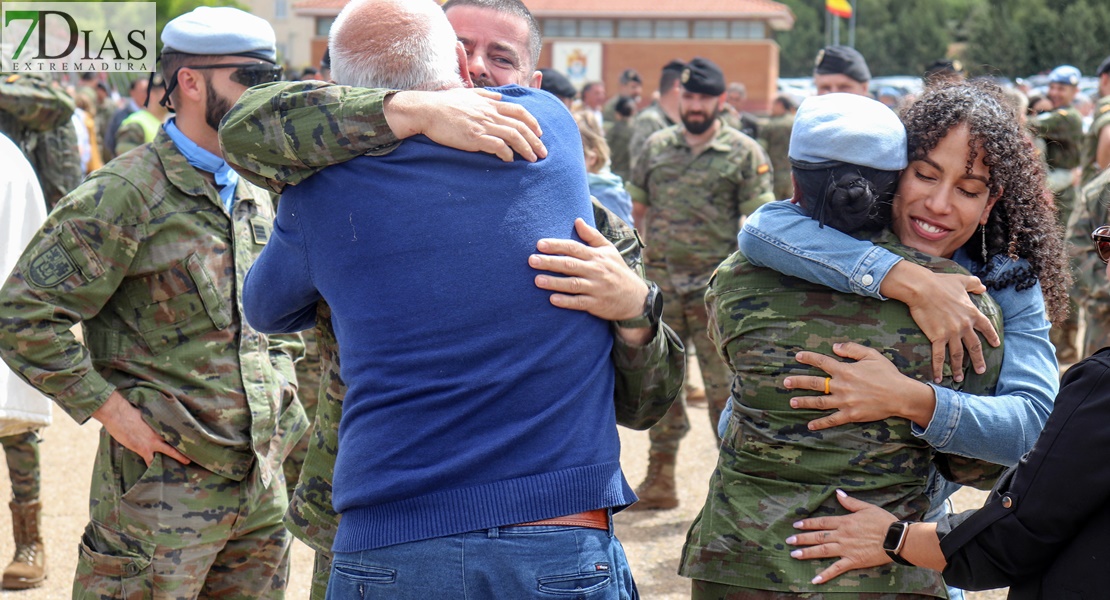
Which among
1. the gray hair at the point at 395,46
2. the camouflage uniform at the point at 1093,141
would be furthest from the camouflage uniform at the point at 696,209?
the gray hair at the point at 395,46

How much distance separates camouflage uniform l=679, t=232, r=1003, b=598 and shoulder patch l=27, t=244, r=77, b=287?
1852 mm

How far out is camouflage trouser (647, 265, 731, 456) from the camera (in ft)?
20.8

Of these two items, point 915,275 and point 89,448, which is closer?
point 915,275

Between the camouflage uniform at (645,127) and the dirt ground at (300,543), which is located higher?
the camouflage uniform at (645,127)

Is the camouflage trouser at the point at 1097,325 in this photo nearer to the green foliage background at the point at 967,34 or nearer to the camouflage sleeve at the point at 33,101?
the camouflage sleeve at the point at 33,101

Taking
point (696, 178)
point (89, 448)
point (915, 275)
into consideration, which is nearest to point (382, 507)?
point (915, 275)

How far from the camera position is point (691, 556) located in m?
2.36

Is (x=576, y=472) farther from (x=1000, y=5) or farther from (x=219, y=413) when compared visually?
(x=1000, y=5)

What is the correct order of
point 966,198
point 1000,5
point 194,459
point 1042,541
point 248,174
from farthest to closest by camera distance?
point 1000,5 → point 194,459 → point 966,198 → point 248,174 → point 1042,541

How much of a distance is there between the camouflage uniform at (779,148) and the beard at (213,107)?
10.6 m

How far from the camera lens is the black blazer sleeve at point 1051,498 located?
1.82m

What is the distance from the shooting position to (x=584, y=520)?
1.99 m

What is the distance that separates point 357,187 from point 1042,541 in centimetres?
136

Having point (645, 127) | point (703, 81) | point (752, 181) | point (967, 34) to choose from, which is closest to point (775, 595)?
point (752, 181)
